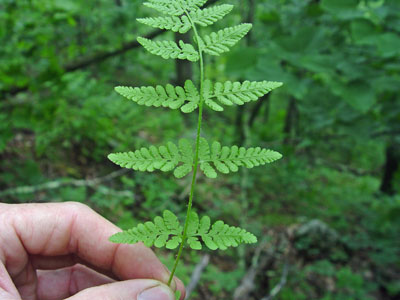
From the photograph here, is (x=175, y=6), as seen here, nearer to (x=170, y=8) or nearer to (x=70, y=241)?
(x=170, y=8)

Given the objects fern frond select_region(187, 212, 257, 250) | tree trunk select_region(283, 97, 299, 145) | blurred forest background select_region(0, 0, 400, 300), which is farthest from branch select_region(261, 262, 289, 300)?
tree trunk select_region(283, 97, 299, 145)

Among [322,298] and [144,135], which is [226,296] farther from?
[144,135]

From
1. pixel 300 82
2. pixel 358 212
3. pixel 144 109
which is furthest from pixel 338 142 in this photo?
pixel 144 109

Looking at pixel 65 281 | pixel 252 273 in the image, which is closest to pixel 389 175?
pixel 252 273

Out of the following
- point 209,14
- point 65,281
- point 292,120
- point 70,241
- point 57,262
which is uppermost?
point 209,14

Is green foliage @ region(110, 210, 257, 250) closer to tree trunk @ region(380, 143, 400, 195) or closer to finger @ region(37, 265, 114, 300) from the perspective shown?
finger @ region(37, 265, 114, 300)

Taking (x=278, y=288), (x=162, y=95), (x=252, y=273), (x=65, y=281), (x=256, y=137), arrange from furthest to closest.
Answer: (x=256, y=137), (x=252, y=273), (x=278, y=288), (x=65, y=281), (x=162, y=95)

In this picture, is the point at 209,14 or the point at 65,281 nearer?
the point at 209,14

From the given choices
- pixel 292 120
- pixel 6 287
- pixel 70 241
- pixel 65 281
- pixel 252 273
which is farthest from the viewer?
pixel 292 120
